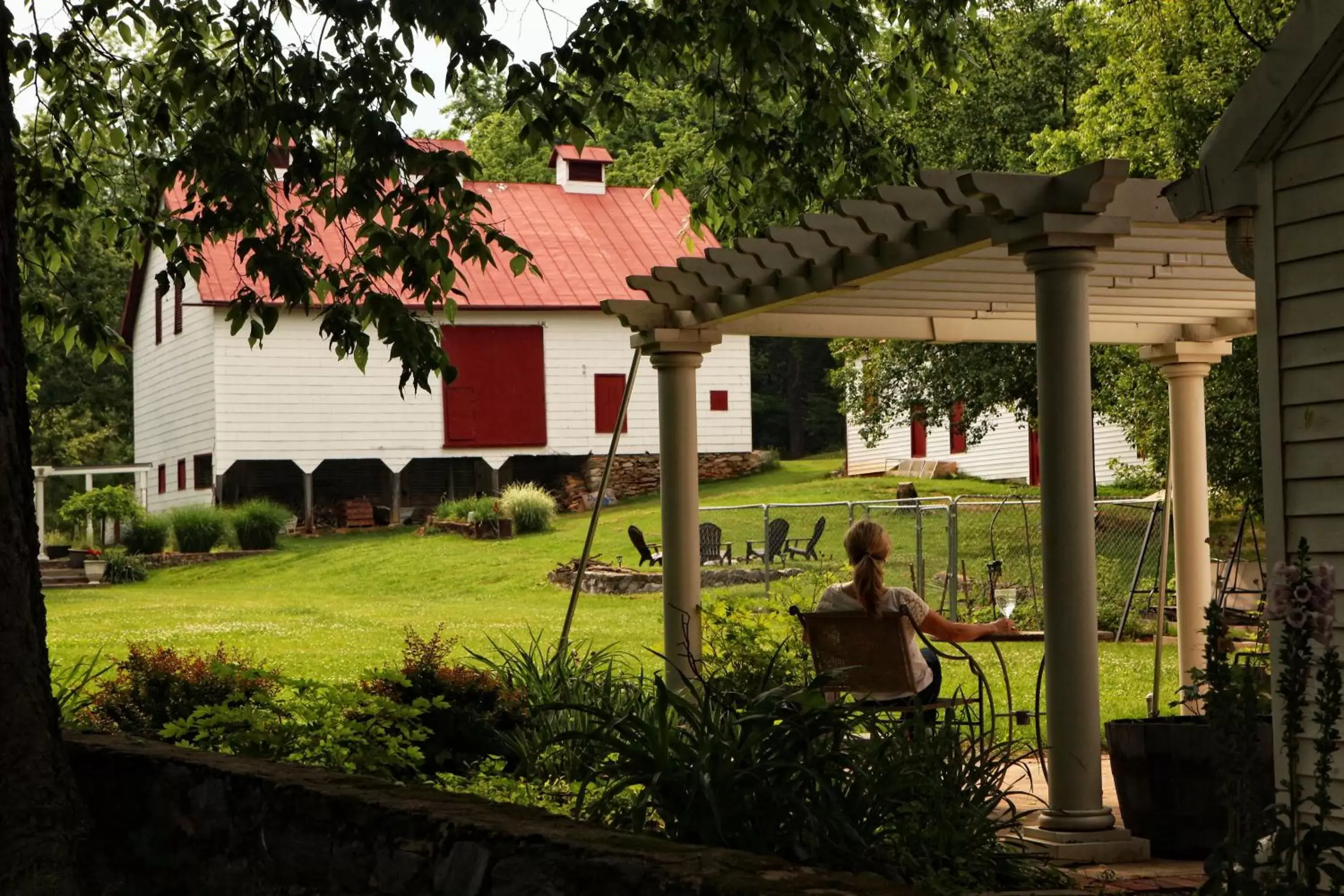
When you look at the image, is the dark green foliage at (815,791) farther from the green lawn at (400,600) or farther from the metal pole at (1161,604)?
the green lawn at (400,600)

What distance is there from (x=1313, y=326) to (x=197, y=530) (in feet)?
84.1

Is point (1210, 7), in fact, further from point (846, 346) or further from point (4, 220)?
point (4, 220)

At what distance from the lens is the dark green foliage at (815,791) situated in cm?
424

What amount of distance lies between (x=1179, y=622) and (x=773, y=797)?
5.75 metres

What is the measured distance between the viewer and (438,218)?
7648mm

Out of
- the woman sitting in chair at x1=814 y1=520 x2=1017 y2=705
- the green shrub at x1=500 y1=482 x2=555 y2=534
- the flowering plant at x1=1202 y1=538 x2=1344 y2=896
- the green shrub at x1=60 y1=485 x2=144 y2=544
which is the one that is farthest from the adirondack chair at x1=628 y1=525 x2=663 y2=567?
the green shrub at x1=60 y1=485 x2=144 y2=544

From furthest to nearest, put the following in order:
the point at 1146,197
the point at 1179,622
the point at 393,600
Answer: the point at 393,600 → the point at 1179,622 → the point at 1146,197

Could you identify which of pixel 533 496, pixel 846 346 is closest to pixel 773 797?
pixel 846 346

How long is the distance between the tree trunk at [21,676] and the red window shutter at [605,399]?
28.6 metres

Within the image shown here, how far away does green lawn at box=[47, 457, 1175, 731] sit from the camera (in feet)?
49.2

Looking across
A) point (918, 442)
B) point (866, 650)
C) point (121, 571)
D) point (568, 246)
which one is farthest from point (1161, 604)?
point (918, 442)

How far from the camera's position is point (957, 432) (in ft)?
77.9

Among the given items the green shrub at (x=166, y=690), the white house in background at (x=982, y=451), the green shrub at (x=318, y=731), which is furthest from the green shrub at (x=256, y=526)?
the green shrub at (x=318, y=731)

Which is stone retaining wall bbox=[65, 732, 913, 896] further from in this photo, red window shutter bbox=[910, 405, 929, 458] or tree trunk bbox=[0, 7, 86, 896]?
red window shutter bbox=[910, 405, 929, 458]
